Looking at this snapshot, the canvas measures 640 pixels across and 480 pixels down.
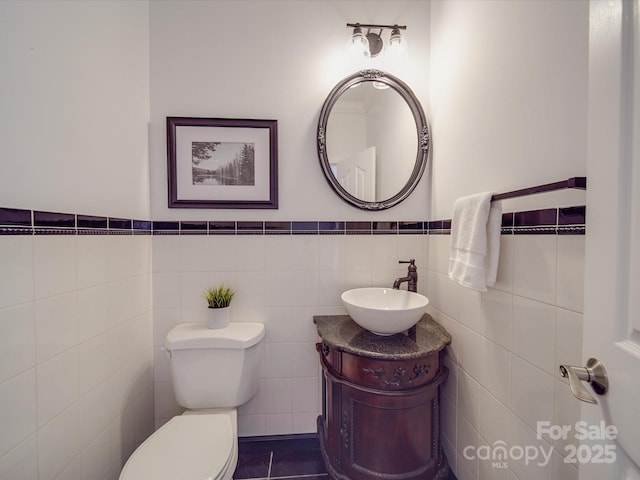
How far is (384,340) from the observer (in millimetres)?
1149

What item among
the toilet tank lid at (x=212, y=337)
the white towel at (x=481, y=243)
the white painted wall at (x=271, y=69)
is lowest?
the toilet tank lid at (x=212, y=337)

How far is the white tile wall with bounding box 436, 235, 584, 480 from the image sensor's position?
722 millimetres

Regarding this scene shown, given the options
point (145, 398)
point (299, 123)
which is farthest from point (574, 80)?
point (145, 398)

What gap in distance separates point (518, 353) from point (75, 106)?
1820mm

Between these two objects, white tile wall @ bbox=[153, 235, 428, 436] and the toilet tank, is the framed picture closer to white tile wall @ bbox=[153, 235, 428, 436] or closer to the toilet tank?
white tile wall @ bbox=[153, 235, 428, 436]

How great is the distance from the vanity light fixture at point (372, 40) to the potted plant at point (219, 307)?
1492 millimetres

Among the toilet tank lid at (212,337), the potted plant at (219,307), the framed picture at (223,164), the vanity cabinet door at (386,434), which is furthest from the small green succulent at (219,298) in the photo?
the vanity cabinet door at (386,434)

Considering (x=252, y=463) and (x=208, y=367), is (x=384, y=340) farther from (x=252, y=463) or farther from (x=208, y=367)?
(x=252, y=463)

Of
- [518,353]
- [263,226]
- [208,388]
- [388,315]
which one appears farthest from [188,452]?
[518,353]

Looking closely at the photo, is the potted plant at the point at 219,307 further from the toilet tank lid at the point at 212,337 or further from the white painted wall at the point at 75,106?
the white painted wall at the point at 75,106

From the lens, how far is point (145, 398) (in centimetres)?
141

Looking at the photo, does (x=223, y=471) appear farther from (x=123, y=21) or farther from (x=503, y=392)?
(x=123, y=21)

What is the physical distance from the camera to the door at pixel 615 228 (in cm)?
44

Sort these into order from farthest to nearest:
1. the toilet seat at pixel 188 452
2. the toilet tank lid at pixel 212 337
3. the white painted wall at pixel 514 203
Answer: the toilet tank lid at pixel 212 337 < the toilet seat at pixel 188 452 < the white painted wall at pixel 514 203
